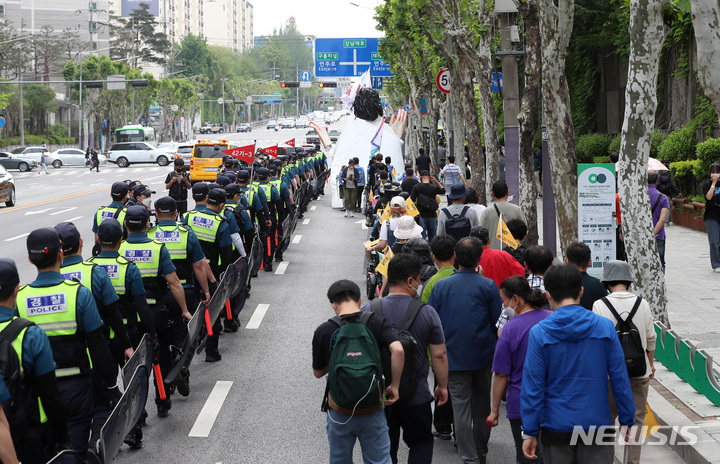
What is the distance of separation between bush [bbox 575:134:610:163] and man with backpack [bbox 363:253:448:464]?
2697cm

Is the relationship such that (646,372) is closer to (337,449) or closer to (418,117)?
(337,449)

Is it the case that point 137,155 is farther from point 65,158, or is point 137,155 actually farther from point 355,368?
point 355,368

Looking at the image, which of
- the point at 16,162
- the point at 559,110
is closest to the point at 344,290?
the point at 559,110

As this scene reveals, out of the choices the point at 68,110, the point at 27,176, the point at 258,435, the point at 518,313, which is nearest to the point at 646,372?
the point at 518,313

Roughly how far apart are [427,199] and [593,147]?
20654 millimetres

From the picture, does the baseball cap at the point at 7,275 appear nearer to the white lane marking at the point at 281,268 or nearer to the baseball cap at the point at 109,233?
the baseball cap at the point at 109,233

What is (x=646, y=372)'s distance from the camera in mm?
5977

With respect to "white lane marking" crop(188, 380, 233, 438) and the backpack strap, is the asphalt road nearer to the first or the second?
"white lane marking" crop(188, 380, 233, 438)

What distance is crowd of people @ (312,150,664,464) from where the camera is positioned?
480 cm

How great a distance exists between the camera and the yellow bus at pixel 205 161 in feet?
121

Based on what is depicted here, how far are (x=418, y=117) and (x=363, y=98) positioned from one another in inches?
370

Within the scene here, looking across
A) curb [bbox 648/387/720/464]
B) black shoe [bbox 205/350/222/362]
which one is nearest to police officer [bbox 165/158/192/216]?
black shoe [bbox 205/350/222/362]

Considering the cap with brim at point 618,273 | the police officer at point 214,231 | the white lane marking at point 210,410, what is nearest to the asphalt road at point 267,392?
the white lane marking at point 210,410

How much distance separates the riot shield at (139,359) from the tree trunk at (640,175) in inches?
216
